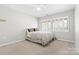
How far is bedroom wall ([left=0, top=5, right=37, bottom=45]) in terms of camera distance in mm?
1081

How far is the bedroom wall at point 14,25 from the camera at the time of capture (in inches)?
42.6

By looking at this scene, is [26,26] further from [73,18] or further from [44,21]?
[73,18]

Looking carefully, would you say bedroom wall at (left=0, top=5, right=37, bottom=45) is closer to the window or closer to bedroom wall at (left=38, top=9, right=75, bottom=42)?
the window

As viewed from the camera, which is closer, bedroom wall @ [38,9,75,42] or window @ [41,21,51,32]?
bedroom wall @ [38,9,75,42]

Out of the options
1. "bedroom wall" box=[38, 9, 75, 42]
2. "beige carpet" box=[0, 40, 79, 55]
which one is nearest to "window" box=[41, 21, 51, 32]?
"bedroom wall" box=[38, 9, 75, 42]

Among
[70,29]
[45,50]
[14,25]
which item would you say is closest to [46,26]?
[70,29]

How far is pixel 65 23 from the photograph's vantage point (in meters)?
0.90

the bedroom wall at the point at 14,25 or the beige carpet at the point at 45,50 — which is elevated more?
the bedroom wall at the point at 14,25

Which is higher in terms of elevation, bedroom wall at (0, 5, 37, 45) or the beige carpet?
bedroom wall at (0, 5, 37, 45)

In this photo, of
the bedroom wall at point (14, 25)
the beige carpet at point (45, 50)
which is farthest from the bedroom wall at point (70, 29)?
the bedroom wall at point (14, 25)

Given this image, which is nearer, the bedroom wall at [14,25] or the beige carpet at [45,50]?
the beige carpet at [45,50]

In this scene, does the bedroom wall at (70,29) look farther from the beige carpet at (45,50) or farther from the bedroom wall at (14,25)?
the bedroom wall at (14,25)
